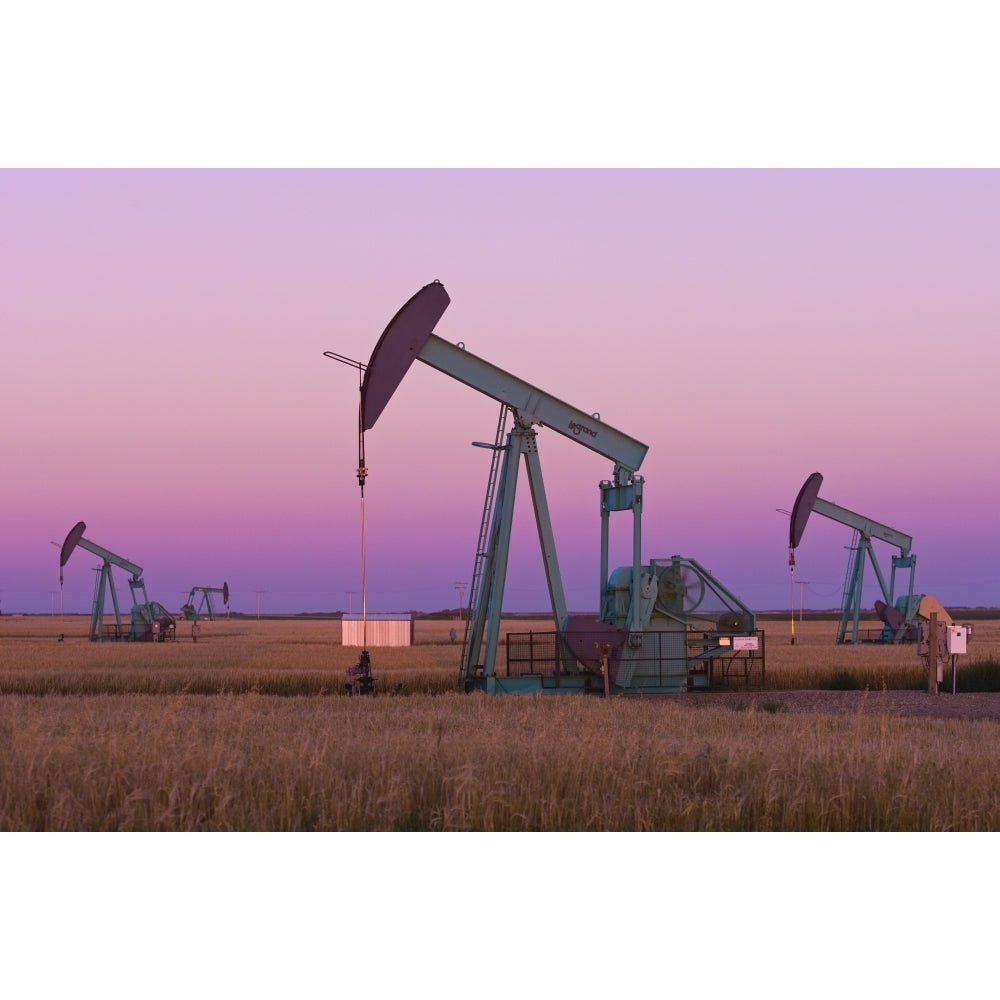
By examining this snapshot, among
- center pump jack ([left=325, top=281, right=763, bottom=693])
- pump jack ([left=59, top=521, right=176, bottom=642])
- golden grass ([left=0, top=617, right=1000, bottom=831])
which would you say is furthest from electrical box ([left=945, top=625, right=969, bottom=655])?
pump jack ([left=59, top=521, right=176, bottom=642])

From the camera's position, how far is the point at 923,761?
28.9 ft

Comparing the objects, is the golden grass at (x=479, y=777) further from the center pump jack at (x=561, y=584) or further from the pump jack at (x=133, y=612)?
the pump jack at (x=133, y=612)

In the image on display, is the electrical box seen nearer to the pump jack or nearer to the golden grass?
the golden grass

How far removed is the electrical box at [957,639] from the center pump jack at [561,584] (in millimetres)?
3351

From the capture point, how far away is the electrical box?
812 inches

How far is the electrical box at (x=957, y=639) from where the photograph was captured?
67.7ft

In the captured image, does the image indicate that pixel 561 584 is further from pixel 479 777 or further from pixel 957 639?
pixel 479 777

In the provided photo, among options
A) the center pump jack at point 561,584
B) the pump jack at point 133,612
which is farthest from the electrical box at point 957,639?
the pump jack at point 133,612

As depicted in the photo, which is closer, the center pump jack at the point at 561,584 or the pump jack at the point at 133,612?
the center pump jack at the point at 561,584

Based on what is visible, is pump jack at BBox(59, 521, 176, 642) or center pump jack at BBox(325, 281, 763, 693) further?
pump jack at BBox(59, 521, 176, 642)

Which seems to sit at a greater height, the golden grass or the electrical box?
the electrical box

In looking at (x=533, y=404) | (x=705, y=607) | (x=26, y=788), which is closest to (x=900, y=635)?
(x=705, y=607)

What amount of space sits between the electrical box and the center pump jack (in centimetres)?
335

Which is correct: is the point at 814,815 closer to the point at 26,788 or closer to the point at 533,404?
the point at 26,788
